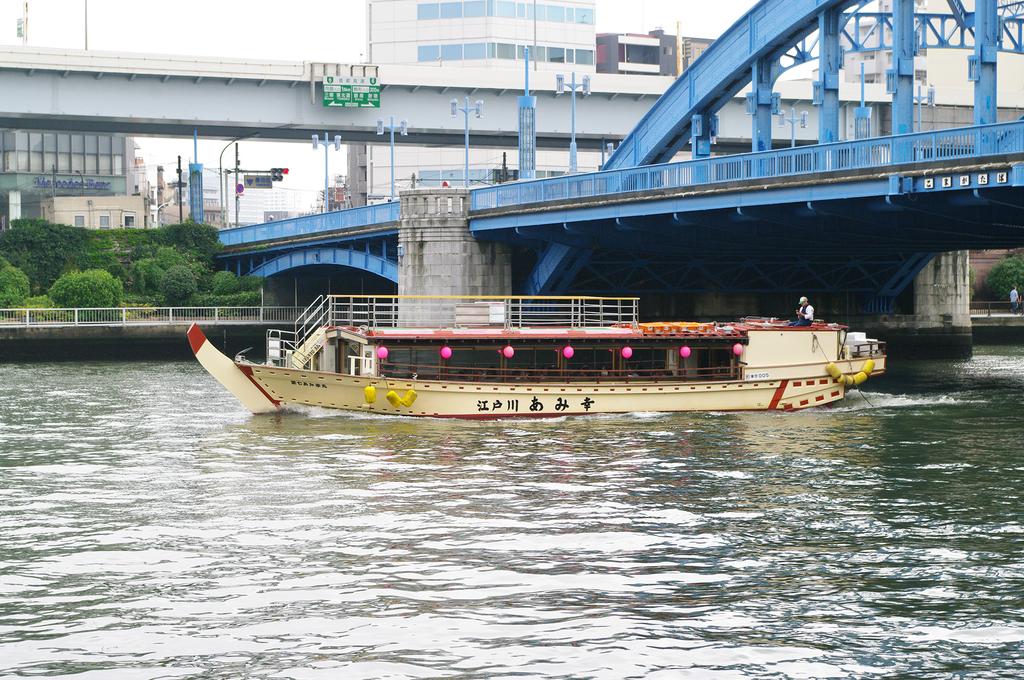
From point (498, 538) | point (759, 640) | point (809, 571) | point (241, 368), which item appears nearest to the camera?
point (759, 640)

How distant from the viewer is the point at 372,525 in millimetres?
25297

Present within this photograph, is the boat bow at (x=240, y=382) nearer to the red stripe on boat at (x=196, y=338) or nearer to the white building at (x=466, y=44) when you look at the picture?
the red stripe on boat at (x=196, y=338)

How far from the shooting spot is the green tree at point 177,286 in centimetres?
8362

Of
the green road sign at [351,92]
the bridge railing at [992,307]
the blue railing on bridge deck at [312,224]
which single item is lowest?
the bridge railing at [992,307]

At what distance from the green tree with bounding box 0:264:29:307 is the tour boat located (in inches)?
1455

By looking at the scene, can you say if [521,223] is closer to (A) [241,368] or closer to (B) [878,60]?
(A) [241,368]

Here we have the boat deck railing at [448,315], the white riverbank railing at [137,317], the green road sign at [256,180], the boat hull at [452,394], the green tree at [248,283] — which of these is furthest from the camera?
the green road sign at [256,180]

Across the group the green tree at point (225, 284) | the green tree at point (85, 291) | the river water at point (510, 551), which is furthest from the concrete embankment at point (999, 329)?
the green tree at point (85, 291)

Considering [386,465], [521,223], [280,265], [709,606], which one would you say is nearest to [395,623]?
[709,606]

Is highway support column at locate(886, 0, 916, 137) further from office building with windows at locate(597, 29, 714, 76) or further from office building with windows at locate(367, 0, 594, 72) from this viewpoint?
office building with windows at locate(597, 29, 714, 76)

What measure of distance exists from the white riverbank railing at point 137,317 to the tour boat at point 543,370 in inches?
1158

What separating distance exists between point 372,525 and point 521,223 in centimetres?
3269

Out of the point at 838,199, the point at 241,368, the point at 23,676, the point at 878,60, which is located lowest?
the point at 23,676

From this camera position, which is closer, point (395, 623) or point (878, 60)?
point (395, 623)
